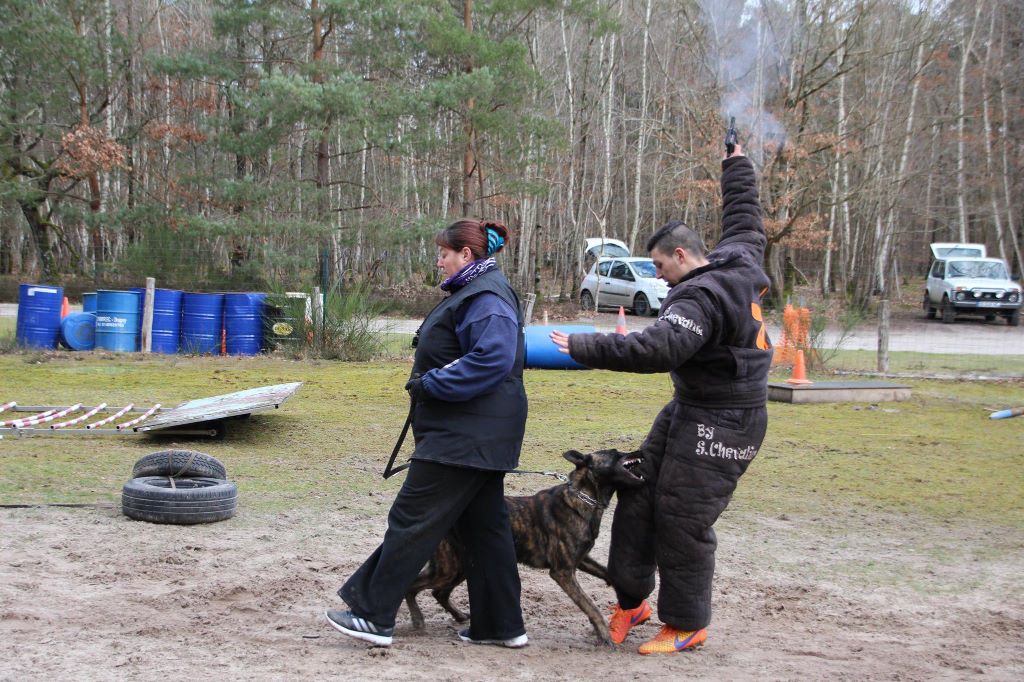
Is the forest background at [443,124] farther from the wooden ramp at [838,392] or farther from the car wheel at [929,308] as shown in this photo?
the wooden ramp at [838,392]

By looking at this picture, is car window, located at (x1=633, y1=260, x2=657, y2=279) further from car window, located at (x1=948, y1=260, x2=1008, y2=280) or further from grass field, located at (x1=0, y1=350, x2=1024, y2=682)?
grass field, located at (x1=0, y1=350, x2=1024, y2=682)

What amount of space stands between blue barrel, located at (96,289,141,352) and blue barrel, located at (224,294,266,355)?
154 centimetres

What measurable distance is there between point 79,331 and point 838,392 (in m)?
12.2

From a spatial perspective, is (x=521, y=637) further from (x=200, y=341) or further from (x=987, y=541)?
(x=200, y=341)

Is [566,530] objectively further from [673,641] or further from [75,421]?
[75,421]

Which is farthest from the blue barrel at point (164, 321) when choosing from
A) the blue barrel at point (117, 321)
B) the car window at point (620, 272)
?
the car window at point (620, 272)

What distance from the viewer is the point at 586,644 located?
4750 mm

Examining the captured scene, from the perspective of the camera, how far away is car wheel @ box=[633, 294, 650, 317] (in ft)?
92.3

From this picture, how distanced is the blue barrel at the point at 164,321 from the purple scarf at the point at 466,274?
45.1 feet

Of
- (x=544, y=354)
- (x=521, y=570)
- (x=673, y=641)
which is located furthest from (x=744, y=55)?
(x=673, y=641)

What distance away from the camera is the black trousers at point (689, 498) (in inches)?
174

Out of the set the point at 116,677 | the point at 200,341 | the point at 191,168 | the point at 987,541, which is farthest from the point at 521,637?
the point at 191,168

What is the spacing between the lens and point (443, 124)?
29.0 metres

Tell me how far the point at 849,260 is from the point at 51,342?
30.9 meters
